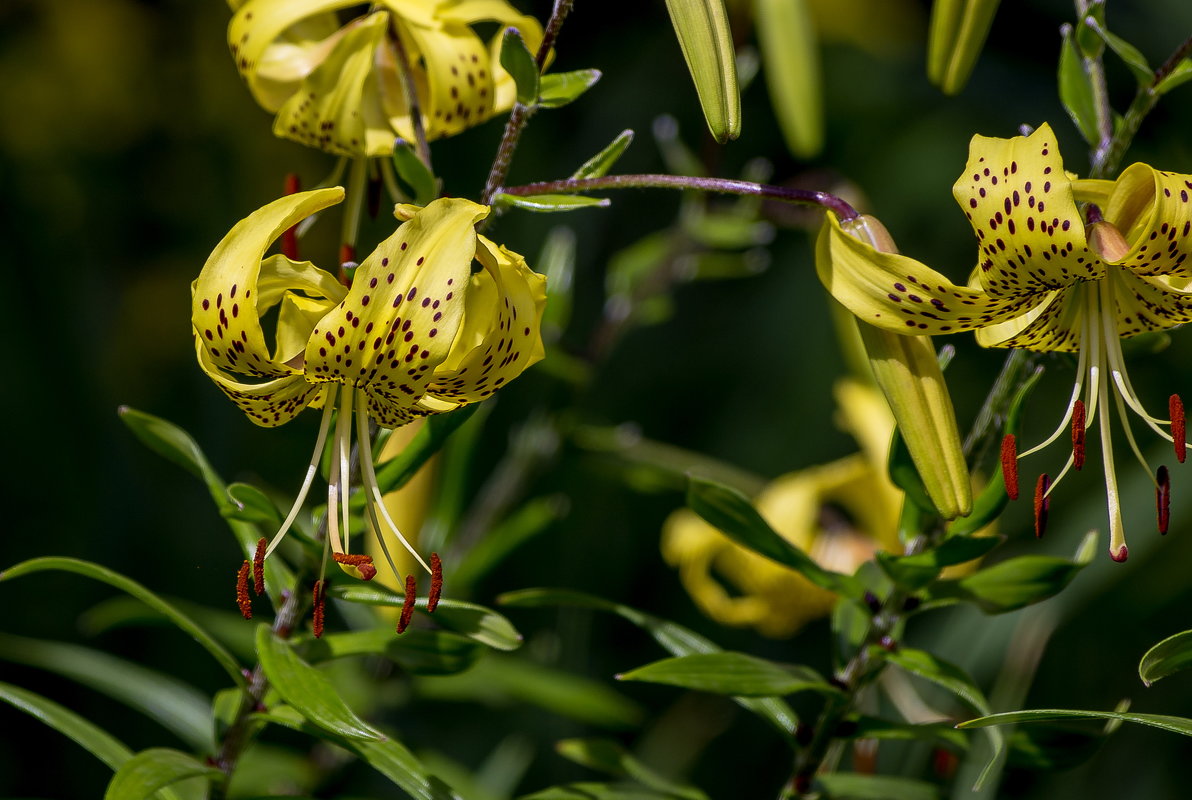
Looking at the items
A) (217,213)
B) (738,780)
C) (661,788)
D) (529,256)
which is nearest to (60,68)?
(217,213)

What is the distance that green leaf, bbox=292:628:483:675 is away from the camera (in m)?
0.71

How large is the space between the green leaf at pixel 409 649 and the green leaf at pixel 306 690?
0.03 meters

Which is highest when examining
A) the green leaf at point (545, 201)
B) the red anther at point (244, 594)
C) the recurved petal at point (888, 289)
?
the green leaf at point (545, 201)

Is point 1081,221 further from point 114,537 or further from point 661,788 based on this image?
point 114,537

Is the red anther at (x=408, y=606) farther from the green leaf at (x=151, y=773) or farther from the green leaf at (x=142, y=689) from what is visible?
the green leaf at (x=142, y=689)

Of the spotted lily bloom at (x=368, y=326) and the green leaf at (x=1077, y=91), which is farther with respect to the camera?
the green leaf at (x=1077, y=91)

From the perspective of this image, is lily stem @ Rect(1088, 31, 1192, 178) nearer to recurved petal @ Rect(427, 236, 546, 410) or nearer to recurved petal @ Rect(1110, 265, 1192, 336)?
recurved petal @ Rect(1110, 265, 1192, 336)

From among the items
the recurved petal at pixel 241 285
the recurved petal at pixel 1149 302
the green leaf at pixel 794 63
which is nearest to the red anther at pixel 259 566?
the recurved petal at pixel 241 285

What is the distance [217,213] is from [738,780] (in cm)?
121

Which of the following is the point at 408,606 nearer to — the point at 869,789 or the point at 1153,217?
the point at 869,789

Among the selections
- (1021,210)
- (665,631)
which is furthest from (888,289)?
(665,631)

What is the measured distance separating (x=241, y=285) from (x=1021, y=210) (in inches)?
16.3

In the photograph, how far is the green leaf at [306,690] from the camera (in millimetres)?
594

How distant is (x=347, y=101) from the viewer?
0.75m
